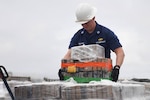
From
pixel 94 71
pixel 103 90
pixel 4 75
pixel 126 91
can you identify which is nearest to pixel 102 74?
pixel 94 71

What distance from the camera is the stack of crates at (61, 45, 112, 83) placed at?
12.4 ft

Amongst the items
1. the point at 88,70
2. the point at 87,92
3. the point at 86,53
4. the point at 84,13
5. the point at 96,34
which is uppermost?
the point at 84,13

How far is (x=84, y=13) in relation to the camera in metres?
4.38

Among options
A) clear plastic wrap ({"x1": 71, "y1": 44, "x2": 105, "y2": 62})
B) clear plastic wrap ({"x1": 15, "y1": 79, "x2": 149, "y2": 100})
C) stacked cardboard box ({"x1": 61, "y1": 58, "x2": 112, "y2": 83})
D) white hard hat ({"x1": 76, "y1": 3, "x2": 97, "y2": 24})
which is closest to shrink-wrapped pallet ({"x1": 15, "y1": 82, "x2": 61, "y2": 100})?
clear plastic wrap ({"x1": 15, "y1": 79, "x2": 149, "y2": 100})

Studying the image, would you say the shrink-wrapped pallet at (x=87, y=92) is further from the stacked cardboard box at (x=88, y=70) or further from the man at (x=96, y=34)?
the man at (x=96, y=34)

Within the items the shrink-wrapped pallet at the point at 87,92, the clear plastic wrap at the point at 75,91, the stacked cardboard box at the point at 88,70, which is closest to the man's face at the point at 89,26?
the stacked cardboard box at the point at 88,70

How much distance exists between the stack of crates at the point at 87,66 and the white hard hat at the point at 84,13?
52 centimetres

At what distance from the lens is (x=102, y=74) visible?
384 cm

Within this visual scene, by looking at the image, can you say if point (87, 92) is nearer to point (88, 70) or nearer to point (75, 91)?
point (75, 91)

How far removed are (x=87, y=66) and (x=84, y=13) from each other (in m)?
0.84

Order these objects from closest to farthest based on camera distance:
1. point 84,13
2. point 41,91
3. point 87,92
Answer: point 87,92 < point 41,91 < point 84,13

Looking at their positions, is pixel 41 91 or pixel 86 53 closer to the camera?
pixel 41 91

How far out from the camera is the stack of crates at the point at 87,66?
3.78 meters

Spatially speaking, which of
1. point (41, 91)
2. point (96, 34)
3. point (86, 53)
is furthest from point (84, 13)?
point (41, 91)
